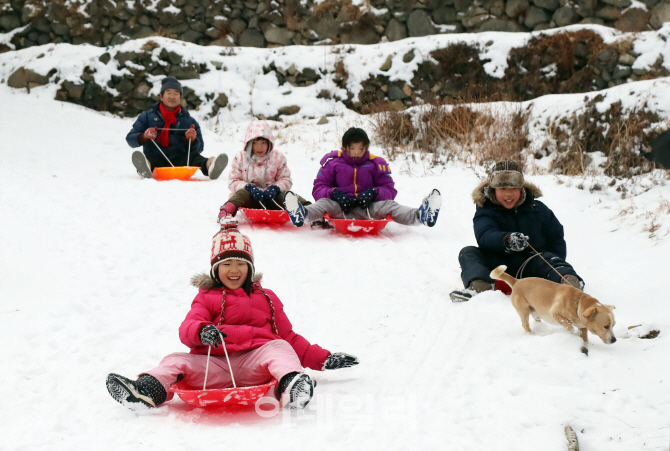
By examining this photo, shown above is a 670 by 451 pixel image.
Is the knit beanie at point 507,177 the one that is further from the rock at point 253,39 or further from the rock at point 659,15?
the rock at point 253,39

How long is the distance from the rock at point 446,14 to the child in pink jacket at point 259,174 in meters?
8.69

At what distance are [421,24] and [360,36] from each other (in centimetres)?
137

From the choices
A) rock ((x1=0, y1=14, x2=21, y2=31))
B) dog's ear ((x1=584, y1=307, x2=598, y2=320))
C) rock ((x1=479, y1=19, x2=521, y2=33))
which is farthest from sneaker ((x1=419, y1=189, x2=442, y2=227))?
rock ((x1=0, y1=14, x2=21, y2=31))

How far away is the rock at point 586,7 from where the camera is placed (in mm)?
12109

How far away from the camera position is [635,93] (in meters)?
7.58

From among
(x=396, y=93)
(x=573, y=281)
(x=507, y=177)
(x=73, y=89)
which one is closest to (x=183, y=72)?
(x=73, y=89)

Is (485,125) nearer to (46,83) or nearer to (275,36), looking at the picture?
(275,36)

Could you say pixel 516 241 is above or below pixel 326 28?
below

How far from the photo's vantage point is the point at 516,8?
41.3 ft

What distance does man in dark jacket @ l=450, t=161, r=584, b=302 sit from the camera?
12.6ft

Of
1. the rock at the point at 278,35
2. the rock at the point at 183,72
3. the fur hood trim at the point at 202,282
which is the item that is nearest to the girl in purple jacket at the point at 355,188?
the fur hood trim at the point at 202,282

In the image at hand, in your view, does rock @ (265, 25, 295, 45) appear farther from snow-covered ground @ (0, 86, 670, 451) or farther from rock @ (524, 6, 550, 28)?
snow-covered ground @ (0, 86, 670, 451)

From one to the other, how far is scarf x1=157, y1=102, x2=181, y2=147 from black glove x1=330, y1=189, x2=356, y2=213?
9.69 feet

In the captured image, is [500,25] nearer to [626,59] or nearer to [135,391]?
[626,59]
